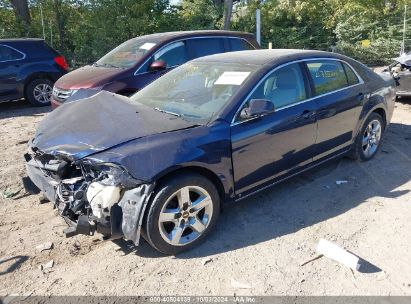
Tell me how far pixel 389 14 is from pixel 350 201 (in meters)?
15.4

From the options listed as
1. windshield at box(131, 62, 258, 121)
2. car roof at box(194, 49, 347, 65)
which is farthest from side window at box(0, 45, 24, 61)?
car roof at box(194, 49, 347, 65)

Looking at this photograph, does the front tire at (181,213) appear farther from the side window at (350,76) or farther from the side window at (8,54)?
A: the side window at (8,54)

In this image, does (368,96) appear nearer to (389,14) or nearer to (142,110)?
(142,110)

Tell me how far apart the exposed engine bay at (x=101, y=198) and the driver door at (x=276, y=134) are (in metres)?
1.00

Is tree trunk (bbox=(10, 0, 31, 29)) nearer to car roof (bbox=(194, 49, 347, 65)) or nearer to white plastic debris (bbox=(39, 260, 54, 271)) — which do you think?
car roof (bbox=(194, 49, 347, 65))

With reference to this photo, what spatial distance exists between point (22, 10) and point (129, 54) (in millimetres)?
9658

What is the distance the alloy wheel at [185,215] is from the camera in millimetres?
3301

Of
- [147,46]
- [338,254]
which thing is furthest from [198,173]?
[147,46]

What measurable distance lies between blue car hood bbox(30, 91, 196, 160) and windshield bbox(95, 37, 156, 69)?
3187 millimetres

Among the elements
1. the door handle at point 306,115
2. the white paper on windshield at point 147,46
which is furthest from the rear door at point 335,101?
the white paper on windshield at point 147,46

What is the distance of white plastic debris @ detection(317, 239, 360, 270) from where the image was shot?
315 cm

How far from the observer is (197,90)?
4078mm

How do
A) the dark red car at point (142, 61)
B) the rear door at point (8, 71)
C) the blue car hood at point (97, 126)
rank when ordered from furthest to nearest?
the rear door at point (8, 71)
the dark red car at point (142, 61)
the blue car hood at point (97, 126)

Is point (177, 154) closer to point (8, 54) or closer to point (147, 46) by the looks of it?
point (147, 46)
